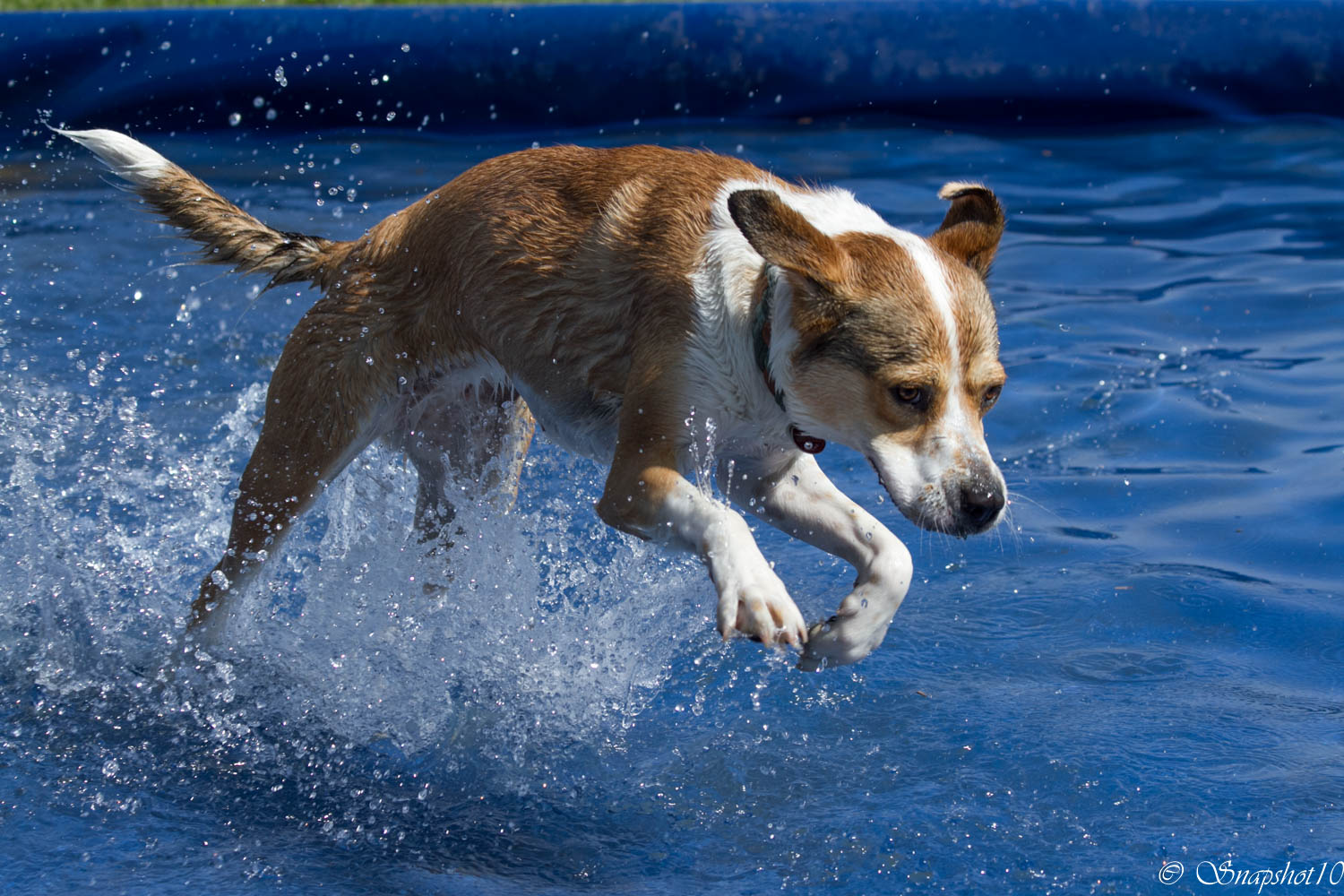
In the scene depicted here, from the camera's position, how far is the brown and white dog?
3.58 meters

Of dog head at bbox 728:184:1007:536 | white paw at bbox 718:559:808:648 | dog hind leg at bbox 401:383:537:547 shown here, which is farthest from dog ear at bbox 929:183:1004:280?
dog hind leg at bbox 401:383:537:547

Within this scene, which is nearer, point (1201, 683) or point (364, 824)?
point (364, 824)

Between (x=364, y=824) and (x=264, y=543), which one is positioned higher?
(x=264, y=543)

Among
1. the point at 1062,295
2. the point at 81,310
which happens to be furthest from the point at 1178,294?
the point at 81,310

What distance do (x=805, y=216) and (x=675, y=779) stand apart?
1.57 m

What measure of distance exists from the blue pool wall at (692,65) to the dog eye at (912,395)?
763 cm

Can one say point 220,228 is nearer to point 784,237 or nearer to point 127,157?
point 127,157

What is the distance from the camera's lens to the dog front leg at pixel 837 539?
3.68 m

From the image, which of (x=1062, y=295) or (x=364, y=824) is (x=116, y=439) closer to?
(x=364, y=824)

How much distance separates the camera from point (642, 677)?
14.8 feet

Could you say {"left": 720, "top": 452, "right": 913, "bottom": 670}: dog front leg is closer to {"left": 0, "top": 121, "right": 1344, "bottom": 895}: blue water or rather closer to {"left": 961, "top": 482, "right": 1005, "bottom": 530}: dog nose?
{"left": 961, "top": 482, "right": 1005, "bottom": 530}: dog nose

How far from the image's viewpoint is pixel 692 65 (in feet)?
35.4

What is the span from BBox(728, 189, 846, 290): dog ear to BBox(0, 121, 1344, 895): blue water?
1376 millimetres

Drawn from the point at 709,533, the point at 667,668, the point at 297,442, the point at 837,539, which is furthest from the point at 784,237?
the point at 297,442
